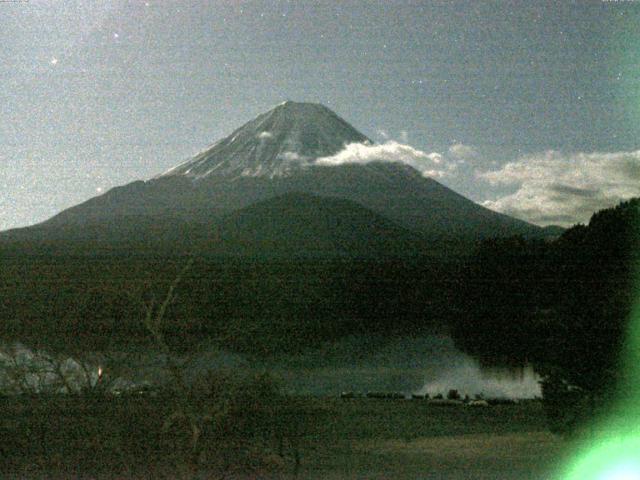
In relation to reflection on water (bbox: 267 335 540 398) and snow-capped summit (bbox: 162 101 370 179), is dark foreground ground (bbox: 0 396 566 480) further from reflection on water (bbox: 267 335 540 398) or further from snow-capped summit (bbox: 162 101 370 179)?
snow-capped summit (bbox: 162 101 370 179)

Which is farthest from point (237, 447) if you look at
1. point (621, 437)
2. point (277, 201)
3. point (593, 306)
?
point (277, 201)

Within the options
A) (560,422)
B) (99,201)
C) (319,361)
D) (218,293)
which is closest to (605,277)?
(560,422)

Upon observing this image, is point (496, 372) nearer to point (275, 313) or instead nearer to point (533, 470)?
point (275, 313)

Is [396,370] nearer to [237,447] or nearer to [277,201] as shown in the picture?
[237,447]

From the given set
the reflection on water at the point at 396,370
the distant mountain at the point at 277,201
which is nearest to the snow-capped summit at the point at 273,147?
the distant mountain at the point at 277,201

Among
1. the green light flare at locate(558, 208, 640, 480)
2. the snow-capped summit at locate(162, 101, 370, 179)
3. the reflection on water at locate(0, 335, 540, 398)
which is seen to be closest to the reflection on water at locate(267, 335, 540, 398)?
the reflection on water at locate(0, 335, 540, 398)

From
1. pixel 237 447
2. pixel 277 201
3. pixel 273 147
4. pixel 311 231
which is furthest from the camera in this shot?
pixel 273 147
